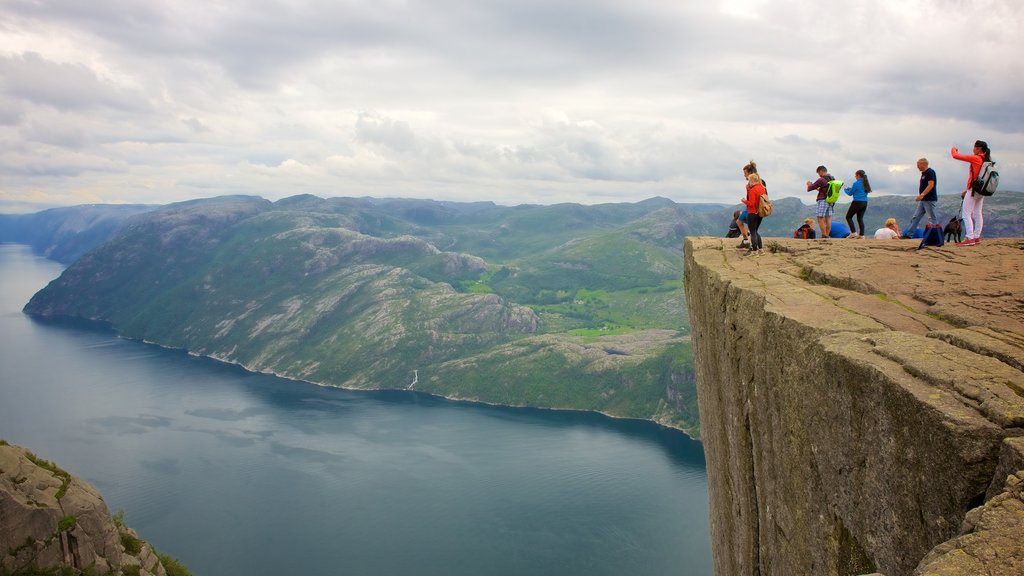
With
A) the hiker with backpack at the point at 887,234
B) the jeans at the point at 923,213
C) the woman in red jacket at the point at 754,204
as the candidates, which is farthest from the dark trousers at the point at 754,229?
the jeans at the point at 923,213

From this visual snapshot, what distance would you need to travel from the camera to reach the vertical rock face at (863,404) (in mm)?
8398

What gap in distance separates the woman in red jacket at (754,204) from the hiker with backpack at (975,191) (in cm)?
635

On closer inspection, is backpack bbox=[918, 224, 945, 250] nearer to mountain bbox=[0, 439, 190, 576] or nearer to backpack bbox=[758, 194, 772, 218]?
backpack bbox=[758, 194, 772, 218]

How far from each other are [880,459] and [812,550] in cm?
353

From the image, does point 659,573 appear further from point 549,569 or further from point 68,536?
point 68,536

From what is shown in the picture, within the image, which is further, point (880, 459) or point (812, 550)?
point (812, 550)

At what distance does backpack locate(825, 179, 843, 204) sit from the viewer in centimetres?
2712

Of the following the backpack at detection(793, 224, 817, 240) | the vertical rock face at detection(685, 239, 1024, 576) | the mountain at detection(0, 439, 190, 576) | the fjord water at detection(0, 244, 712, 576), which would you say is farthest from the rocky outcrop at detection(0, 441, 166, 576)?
the fjord water at detection(0, 244, 712, 576)

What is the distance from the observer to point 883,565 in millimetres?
9570

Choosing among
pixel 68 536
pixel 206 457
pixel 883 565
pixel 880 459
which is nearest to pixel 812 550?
pixel 883 565

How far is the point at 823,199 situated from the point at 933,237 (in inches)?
307

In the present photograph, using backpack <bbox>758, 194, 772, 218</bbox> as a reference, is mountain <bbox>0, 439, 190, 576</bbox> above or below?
below

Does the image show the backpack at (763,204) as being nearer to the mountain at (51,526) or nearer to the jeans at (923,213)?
the jeans at (923,213)

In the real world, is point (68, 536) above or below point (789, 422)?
below
